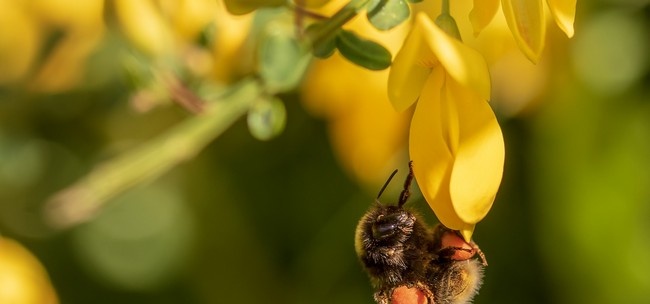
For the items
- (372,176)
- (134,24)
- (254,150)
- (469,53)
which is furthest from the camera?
(254,150)

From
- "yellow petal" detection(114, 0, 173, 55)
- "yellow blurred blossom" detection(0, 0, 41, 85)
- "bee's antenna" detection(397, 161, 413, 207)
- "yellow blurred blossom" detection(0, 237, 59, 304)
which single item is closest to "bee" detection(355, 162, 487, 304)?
"bee's antenna" detection(397, 161, 413, 207)

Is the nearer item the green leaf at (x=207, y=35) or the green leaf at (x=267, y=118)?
the green leaf at (x=267, y=118)

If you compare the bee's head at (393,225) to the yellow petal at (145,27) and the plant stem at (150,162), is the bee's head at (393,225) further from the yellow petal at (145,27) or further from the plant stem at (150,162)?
the yellow petal at (145,27)

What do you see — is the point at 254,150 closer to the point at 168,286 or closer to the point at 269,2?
the point at 168,286

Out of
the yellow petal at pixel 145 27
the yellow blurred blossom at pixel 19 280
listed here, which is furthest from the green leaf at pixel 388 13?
the yellow blurred blossom at pixel 19 280

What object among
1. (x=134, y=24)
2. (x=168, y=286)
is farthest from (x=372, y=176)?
(x=168, y=286)

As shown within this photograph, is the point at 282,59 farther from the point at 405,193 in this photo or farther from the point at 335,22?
the point at 405,193
